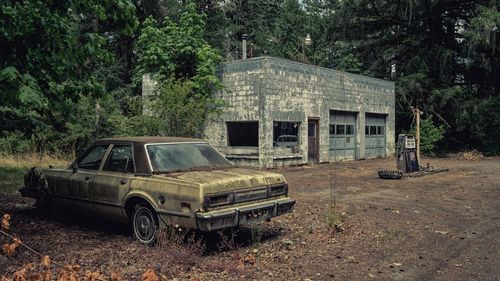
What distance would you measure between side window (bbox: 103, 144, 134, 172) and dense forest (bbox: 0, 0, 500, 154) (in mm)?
927

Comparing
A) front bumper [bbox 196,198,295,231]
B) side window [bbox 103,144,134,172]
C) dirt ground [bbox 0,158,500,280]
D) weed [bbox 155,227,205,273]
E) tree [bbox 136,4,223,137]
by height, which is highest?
tree [bbox 136,4,223,137]

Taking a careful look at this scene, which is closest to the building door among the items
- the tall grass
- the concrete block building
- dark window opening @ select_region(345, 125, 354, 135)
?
the concrete block building

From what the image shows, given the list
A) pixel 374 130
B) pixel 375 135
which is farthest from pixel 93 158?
pixel 375 135

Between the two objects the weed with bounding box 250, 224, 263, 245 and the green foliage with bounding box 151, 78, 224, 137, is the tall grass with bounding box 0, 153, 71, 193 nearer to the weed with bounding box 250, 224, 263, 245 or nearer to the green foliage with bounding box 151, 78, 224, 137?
the green foliage with bounding box 151, 78, 224, 137

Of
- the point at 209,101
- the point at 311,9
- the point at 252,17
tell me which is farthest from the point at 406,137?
the point at 311,9

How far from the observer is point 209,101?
19891 millimetres

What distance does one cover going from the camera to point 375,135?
26844 mm

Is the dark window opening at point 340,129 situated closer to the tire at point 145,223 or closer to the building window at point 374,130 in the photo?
the building window at point 374,130

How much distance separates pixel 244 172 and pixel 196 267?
6.12ft

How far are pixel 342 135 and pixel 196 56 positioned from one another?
8469 millimetres

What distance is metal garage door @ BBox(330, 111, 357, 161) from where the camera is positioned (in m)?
23.1

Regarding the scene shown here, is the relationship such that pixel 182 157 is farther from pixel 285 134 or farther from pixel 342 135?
pixel 342 135

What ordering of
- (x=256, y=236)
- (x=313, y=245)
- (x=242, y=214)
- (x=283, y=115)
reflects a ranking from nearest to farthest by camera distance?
(x=242, y=214)
(x=313, y=245)
(x=256, y=236)
(x=283, y=115)

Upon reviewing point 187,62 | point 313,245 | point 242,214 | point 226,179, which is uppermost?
point 187,62
